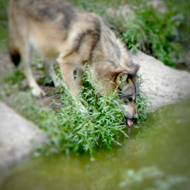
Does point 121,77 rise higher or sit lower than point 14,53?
lower

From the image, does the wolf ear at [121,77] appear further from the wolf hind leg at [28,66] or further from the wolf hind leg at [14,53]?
the wolf hind leg at [14,53]

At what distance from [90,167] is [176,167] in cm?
126

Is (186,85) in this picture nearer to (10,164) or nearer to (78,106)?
(78,106)

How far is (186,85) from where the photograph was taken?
686 centimetres

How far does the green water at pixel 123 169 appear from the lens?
3.31 meters

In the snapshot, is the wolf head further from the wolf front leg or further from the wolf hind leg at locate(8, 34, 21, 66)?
the wolf hind leg at locate(8, 34, 21, 66)

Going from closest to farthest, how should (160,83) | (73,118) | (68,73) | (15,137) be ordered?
(15,137) < (73,118) < (68,73) < (160,83)

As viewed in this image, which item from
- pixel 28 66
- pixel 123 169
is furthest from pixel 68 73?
pixel 123 169

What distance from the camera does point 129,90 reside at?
5609mm

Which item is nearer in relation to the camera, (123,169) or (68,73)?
(123,169)

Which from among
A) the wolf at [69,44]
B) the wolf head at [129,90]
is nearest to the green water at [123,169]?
the wolf head at [129,90]

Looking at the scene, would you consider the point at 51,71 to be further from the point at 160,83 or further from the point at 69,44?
the point at 160,83

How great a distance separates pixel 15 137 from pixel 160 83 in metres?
3.95

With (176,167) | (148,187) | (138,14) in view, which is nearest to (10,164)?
(148,187)
